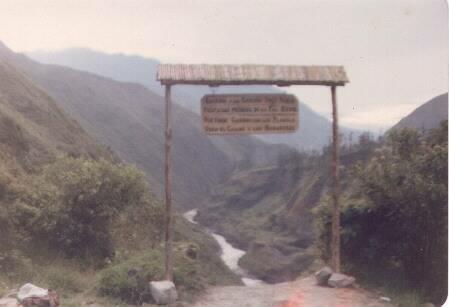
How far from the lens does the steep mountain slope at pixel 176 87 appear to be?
10083 cm

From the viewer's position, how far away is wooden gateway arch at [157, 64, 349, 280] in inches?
355

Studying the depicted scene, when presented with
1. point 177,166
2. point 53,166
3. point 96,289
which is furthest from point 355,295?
point 177,166

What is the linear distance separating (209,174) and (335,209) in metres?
98.4

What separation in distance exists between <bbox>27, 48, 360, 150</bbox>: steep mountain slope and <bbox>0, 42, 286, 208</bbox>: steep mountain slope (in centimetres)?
431

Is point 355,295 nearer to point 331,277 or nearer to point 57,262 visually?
point 331,277

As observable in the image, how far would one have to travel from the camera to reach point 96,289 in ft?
30.3

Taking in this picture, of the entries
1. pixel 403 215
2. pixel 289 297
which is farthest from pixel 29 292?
pixel 403 215

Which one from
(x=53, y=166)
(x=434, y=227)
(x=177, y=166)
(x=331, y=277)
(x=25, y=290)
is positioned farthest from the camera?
(x=177, y=166)

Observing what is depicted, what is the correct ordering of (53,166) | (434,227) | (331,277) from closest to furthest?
(434,227) < (331,277) < (53,166)

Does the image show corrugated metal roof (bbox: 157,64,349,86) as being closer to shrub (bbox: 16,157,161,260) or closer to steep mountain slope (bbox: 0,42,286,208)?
shrub (bbox: 16,157,161,260)

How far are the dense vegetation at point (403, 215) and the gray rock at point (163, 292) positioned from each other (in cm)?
377

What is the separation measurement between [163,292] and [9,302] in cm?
239

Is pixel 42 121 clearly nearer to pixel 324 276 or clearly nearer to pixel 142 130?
pixel 324 276

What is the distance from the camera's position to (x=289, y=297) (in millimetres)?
9367
